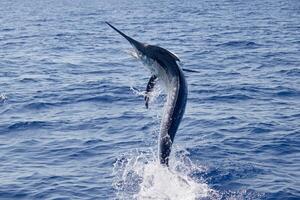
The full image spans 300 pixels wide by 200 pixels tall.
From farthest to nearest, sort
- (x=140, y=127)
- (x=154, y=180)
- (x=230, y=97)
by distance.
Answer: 1. (x=230, y=97)
2. (x=140, y=127)
3. (x=154, y=180)

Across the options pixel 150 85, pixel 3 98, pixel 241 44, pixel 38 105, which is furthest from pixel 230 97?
pixel 241 44

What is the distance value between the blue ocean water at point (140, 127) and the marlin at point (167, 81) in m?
2.43

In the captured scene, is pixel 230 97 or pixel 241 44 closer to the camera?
pixel 230 97

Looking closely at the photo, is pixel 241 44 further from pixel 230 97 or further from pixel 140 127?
pixel 140 127

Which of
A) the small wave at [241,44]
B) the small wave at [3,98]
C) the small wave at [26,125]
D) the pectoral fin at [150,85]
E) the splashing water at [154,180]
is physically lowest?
the small wave at [241,44]

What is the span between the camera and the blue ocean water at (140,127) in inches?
681

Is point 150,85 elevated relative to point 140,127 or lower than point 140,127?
elevated

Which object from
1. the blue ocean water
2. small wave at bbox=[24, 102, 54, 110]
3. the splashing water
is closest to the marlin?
the blue ocean water

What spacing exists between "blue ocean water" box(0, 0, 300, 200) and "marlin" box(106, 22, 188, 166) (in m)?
2.43

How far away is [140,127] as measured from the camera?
2342 centimetres

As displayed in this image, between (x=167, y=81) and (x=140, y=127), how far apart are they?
1235cm

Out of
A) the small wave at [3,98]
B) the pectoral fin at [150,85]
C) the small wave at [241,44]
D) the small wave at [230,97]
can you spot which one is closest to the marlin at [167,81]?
the pectoral fin at [150,85]

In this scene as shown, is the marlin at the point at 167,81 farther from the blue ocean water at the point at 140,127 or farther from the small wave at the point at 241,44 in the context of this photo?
the small wave at the point at 241,44

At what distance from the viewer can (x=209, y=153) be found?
791 inches
